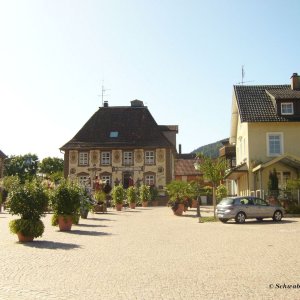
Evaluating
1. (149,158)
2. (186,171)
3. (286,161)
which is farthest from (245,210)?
(186,171)

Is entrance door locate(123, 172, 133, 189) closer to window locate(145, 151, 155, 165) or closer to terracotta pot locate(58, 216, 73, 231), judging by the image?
window locate(145, 151, 155, 165)

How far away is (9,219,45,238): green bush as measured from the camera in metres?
14.8

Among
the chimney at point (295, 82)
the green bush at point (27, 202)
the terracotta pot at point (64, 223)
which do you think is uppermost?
the chimney at point (295, 82)

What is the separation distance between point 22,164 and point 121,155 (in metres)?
48.4

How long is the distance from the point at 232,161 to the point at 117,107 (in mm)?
17514

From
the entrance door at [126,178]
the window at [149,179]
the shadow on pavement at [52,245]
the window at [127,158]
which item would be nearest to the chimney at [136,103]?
the window at [127,158]

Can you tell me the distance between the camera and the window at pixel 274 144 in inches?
1281

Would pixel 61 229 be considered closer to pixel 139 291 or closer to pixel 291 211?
pixel 139 291

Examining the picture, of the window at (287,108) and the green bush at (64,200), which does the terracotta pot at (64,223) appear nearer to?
the green bush at (64,200)

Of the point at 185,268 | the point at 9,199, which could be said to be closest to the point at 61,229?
the point at 9,199

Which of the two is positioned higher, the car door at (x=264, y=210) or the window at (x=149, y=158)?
the window at (x=149, y=158)

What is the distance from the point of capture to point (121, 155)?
55.2m

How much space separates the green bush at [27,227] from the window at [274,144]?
69.7 ft

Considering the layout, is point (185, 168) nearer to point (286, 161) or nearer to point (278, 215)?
point (286, 161)
